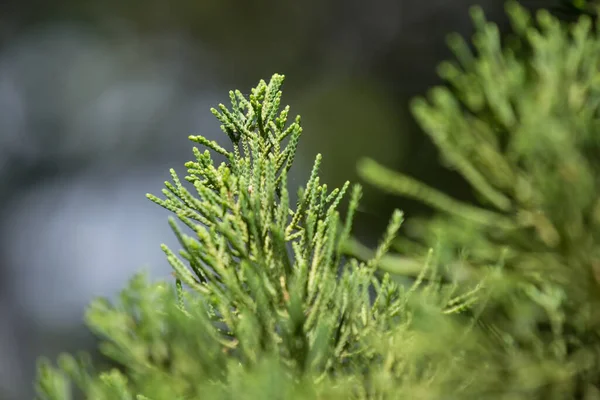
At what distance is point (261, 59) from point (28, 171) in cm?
228

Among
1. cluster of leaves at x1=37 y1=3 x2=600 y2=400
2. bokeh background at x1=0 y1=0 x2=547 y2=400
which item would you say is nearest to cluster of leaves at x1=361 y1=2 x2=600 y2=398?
cluster of leaves at x1=37 y1=3 x2=600 y2=400

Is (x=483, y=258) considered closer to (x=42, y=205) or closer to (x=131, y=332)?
(x=131, y=332)

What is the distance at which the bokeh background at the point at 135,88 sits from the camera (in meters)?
3.17

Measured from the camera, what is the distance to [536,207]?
39cm

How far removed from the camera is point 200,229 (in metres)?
0.37

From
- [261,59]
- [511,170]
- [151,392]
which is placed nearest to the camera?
[151,392]

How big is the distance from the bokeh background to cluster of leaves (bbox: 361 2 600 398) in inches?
84.6

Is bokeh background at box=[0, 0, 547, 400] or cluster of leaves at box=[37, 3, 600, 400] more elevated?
bokeh background at box=[0, 0, 547, 400]

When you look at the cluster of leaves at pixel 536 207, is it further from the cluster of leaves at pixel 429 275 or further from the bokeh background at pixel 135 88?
the bokeh background at pixel 135 88

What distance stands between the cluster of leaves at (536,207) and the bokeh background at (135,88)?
215 cm

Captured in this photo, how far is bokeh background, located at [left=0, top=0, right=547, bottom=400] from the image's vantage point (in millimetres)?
3166

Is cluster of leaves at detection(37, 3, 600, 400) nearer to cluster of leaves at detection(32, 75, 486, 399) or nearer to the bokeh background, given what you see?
cluster of leaves at detection(32, 75, 486, 399)

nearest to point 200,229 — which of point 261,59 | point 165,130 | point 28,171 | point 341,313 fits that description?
point 341,313

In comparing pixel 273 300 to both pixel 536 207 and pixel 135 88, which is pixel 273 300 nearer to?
pixel 536 207
